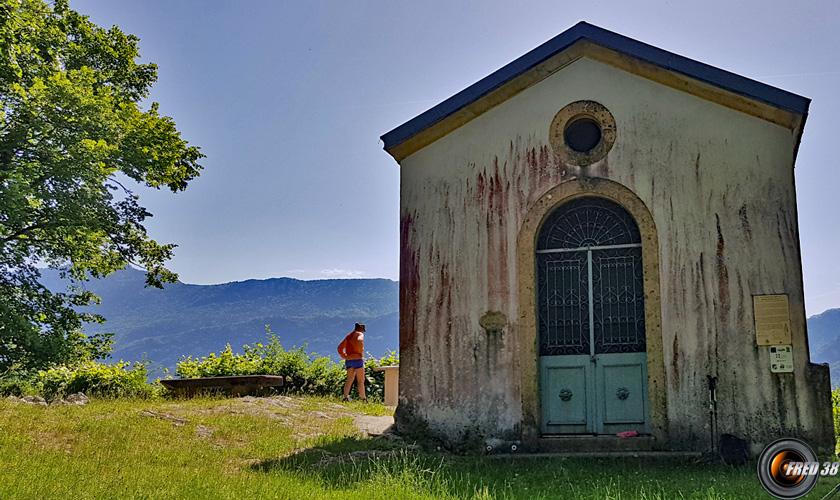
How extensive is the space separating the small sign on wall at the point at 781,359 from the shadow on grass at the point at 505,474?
1.21 m

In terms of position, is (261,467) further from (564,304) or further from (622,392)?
(622,392)

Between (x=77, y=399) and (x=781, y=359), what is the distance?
11543mm

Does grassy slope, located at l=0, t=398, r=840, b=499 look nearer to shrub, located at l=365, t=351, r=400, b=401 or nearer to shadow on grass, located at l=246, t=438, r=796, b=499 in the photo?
shadow on grass, located at l=246, t=438, r=796, b=499

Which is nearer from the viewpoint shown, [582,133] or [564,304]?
[564,304]

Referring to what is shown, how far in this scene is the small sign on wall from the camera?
30.2 ft

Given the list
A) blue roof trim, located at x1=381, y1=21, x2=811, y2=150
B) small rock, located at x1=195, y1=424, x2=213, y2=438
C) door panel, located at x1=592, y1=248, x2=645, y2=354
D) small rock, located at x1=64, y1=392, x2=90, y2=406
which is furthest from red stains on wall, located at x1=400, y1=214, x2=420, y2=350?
small rock, located at x1=64, y1=392, x2=90, y2=406

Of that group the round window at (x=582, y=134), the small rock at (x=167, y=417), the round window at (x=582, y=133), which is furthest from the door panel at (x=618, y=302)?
the small rock at (x=167, y=417)

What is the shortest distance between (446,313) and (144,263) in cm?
1147

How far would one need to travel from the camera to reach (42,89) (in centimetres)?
1484

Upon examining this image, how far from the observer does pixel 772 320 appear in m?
9.34

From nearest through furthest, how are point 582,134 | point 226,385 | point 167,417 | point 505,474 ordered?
point 505,474 → point 582,134 → point 167,417 → point 226,385

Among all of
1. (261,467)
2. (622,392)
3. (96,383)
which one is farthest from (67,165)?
(622,392)

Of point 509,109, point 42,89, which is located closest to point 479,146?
point 509,109

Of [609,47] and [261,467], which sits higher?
[609,47]
